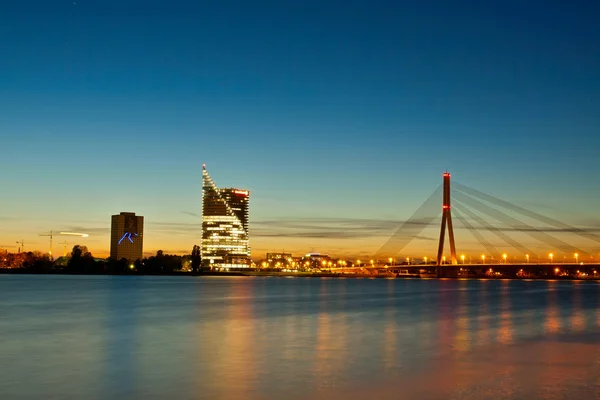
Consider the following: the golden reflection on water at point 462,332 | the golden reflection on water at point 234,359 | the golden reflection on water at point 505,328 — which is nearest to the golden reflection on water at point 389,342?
the golden reflection on water at point 462,332

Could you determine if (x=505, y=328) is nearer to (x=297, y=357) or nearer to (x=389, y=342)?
(x=389, y=342)

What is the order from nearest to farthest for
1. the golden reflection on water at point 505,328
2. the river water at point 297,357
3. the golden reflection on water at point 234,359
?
the river water at point 297,357
the golden reflection on water at point 234,359
the golden reflection on water at point 505,328

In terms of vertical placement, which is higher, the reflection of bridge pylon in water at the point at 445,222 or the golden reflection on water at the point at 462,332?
the reflection of bridge pylon in water at the point at 445,222

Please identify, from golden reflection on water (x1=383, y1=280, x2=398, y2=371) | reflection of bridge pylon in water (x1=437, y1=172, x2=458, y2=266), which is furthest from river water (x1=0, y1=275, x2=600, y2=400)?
reflection of bridge pylon in water (x1=437, y1=172, x2=458, y2=266)

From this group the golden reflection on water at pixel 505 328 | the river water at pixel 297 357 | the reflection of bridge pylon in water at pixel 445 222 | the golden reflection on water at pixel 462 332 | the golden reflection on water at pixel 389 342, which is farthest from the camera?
the reflection of bridge pylon in water at pixel 445 222

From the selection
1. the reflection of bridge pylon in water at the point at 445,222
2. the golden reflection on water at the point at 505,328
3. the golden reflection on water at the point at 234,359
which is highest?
the reflection of bridge pylon in water at the point at 445,222

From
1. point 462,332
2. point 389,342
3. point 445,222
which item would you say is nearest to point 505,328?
point 462,332

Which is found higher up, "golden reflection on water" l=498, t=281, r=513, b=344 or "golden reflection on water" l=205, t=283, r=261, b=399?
"golden reflection on water" l=205, t=283, r=261, b=399

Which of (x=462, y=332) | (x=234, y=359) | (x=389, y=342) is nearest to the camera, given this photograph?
(x=234, y=359)

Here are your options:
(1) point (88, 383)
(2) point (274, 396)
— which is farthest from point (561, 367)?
(1) point (88, 383)

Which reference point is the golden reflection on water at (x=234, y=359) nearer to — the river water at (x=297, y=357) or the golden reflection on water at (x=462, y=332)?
the river water at (x=297, y=357)

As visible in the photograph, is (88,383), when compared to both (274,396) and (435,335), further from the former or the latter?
(435,335)

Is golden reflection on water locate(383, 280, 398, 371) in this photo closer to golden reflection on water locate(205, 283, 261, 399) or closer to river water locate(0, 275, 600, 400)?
river water locate(0, 275, 600, 400)

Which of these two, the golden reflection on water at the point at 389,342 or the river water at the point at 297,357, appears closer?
the river water at the point at 297,357
